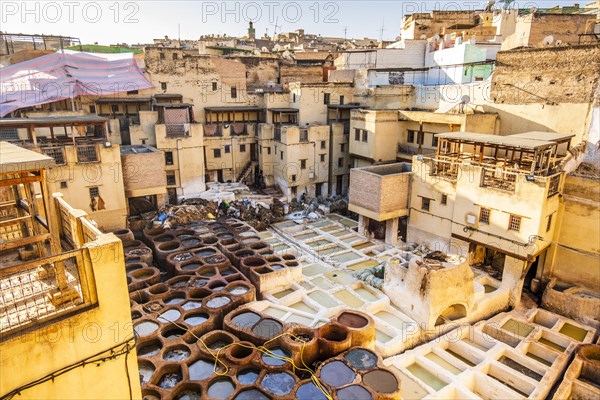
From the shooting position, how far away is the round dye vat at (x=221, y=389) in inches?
531

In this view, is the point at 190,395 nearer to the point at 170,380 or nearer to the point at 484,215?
the point at 170,380

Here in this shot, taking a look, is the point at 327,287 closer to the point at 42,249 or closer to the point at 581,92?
the point at 42,249

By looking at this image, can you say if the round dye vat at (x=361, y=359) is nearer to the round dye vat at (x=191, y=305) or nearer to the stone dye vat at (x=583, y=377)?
the round dye vat at (x=191, y=305)

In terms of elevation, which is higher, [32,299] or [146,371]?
[32,299]

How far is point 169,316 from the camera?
688 inches

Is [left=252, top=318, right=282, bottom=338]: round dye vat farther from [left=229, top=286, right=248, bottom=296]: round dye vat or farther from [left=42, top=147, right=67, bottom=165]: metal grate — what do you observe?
[left=42, top=147, right=67, bottom=165]: metal grate

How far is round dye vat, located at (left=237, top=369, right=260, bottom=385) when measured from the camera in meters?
14.2

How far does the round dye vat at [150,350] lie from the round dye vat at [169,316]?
1267mm

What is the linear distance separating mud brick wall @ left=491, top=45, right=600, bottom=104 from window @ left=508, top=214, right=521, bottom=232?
10702 mm

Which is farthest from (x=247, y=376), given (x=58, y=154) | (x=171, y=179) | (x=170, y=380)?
(x=171, y=179)

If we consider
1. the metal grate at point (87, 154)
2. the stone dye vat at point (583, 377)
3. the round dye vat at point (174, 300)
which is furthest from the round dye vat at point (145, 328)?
the stone dye vat at point (583, 377)

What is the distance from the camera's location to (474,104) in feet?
103

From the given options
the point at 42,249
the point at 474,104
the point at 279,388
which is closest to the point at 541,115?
the point at 474,104

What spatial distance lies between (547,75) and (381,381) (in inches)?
943
